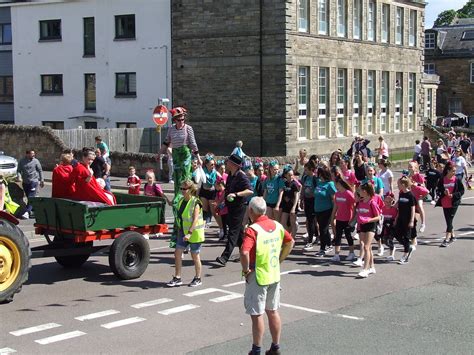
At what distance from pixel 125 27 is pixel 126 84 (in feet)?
9.18

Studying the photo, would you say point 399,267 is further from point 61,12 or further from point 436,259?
point 61,12

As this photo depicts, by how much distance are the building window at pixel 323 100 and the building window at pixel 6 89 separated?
18076 mm

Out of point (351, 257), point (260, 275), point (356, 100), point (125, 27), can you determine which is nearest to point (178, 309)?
point (260, 275)

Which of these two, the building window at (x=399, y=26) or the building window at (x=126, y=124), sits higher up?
the building window at (x=399, y=26)

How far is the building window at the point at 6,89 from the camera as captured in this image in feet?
143

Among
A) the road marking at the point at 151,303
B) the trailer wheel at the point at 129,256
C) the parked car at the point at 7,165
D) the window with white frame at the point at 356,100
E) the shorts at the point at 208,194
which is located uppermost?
the window with white frame at the point at 356,100

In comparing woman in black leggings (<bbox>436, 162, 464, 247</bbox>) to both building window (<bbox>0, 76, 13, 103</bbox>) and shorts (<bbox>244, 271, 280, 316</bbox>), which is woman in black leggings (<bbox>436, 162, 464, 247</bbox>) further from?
building window (<bbox>0, 76, 13, 103</bbox>)

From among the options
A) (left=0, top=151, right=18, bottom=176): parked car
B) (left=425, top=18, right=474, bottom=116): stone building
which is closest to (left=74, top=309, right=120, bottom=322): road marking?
(left=0, top=151, right=18, bottom=176): parked car

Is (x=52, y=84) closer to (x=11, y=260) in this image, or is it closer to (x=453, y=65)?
(x=11, y=260)

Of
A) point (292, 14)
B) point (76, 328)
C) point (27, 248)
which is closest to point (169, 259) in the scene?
point (27, 248)

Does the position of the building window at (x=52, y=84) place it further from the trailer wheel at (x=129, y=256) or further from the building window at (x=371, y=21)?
the trailer wheel at (x=129, y=256)

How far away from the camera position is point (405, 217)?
1387 centimetres

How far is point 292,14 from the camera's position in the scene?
110 feet

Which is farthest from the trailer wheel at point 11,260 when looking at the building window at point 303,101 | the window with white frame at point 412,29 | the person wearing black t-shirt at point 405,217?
the window with white frame at point 412,29
